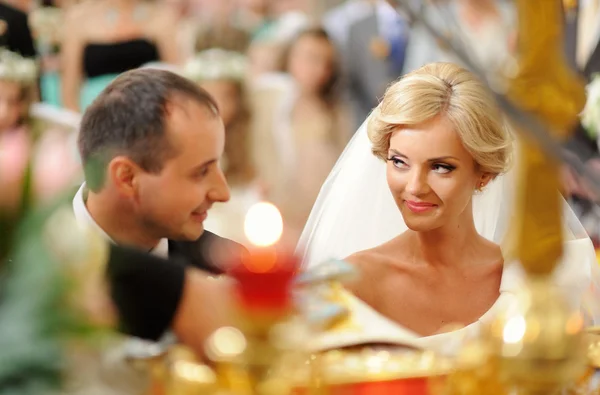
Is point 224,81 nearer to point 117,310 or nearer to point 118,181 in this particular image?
point 118,181

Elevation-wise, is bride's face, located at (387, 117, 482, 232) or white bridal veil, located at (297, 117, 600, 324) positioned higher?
bride's face, located at (387, 117, 482, 232)

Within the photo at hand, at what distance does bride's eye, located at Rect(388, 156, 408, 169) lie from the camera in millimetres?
1700

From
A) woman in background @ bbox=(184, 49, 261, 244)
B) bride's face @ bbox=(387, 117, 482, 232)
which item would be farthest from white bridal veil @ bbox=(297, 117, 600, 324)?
woman in background @ bbox=(184, 49, 261, 244)

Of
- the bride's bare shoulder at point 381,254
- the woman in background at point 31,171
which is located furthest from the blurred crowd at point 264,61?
the woman in background at point 31,171

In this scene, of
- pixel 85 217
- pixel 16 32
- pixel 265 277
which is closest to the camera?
pixel 265 277

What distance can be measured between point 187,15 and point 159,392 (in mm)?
3753

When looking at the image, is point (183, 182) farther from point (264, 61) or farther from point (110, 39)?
point (264, 61)

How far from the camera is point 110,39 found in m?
3.45

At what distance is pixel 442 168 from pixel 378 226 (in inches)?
9.2

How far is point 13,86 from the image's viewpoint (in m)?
2.49

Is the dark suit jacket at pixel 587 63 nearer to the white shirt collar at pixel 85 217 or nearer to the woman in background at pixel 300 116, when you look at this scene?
the woman in background at pixel 300 116

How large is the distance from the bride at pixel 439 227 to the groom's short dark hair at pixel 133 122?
0.31m

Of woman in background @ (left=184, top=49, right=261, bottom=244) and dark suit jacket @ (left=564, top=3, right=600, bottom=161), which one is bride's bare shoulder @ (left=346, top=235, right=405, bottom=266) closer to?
dark suit jacket @ (left=564, top=3, right=600, bottom=161)

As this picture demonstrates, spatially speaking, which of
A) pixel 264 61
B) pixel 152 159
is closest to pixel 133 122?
pixel 152 159
